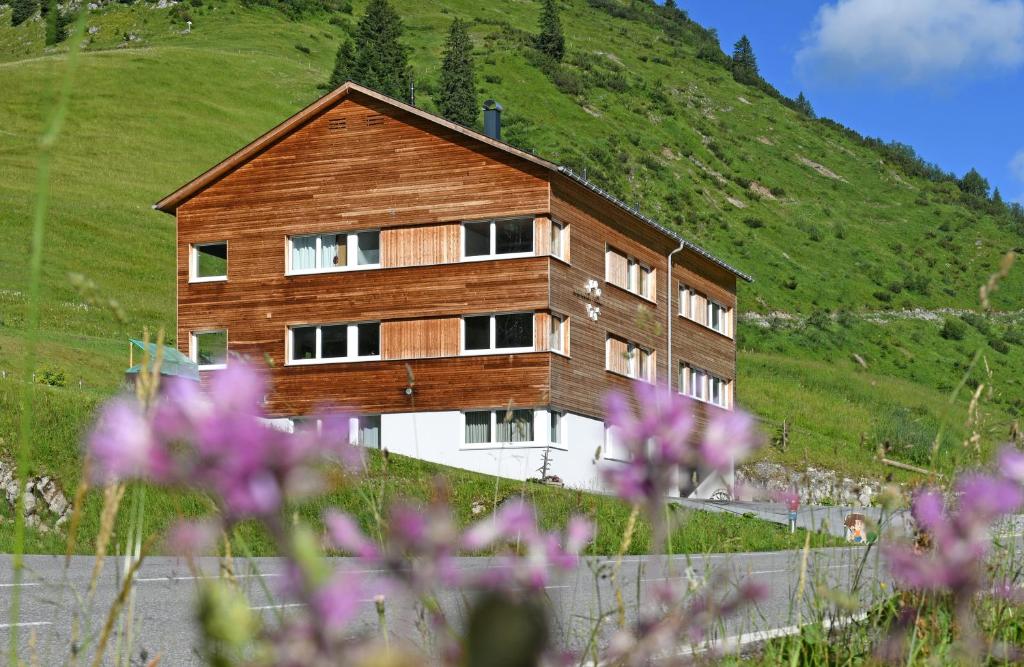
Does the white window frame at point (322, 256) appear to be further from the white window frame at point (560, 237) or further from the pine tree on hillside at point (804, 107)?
the pine tree on hillside at point (804, 107)

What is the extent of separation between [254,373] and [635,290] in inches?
1461

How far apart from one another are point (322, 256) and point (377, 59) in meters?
62.8

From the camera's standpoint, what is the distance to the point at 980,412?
3477 millimetres

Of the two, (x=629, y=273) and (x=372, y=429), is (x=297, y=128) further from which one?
(x=629, y=273)

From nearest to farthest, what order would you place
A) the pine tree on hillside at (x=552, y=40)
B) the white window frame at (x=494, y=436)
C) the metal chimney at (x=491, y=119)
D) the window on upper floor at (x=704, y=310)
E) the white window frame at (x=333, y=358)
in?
the white window frame at (x=494, y=436), the white window frame at (x=333, y=358), the metal chimney at (x=491, y=119), the window on upper floor at (x=704, y=310), the pine tree on hillside at (x=552, y=40)

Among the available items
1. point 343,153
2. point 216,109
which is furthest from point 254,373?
point 216,109

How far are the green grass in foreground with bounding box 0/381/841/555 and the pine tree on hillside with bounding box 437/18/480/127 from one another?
7160 cm

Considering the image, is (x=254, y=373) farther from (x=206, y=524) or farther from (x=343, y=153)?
(x=343, y=153)

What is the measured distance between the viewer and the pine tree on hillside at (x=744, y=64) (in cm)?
15038

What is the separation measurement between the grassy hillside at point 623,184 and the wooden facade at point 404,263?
5851mm

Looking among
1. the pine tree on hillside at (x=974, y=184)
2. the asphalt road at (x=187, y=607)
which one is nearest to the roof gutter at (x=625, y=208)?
the asphalt road at (x=187, y=607)

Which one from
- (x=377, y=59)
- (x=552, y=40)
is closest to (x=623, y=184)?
(x=377, y=59)

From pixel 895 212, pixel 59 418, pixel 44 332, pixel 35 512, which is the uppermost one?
pixel 895 212

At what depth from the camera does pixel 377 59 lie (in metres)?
95.1
